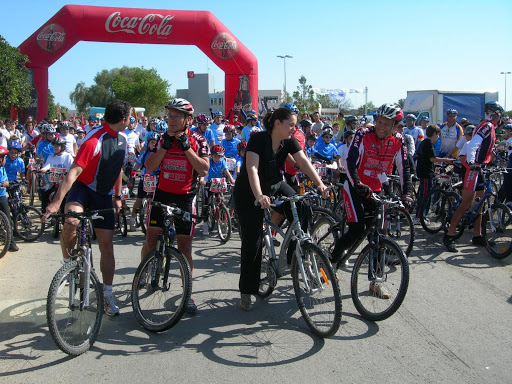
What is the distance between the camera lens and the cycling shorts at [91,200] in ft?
15.2

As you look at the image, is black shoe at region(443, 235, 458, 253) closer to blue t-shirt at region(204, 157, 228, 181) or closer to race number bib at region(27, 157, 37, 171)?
blue t-shirt at region(204, 157, 228, 181)

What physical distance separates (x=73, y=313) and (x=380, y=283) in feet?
9.82

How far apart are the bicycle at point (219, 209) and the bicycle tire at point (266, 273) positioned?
288cm

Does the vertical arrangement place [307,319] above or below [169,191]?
below

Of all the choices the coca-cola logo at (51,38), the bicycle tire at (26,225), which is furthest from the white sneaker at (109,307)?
the coca-cola logo at (51,38)

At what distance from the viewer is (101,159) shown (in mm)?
4652

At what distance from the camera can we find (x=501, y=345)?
4.13m

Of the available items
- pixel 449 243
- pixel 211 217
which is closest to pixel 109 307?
pixel 211 217

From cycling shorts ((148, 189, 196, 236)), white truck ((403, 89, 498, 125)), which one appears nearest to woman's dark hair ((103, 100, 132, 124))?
cycling shorts ((148, 189, 196, 236))

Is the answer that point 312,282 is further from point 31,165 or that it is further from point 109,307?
point 31,165

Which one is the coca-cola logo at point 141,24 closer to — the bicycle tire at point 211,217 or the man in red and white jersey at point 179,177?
the bicycle tire at point 211,217

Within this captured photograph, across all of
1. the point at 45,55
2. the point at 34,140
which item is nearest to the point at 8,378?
the point at 34,140

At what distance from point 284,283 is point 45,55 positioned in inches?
721

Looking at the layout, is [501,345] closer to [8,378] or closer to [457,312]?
[457,312]
